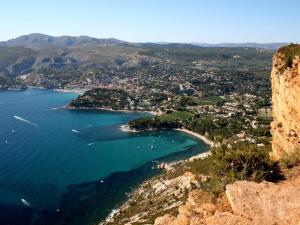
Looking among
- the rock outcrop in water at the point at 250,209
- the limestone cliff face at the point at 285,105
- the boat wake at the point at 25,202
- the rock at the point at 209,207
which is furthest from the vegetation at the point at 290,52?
the boat wake at the point at 25,202

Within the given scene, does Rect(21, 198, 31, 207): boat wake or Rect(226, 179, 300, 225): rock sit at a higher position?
Rect(226, 179, 300, 225): rock

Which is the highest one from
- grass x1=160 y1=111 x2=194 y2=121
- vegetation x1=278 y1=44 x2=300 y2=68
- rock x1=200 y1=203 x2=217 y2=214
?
vegetation x1=278 y1=44 x2=300 y2=68

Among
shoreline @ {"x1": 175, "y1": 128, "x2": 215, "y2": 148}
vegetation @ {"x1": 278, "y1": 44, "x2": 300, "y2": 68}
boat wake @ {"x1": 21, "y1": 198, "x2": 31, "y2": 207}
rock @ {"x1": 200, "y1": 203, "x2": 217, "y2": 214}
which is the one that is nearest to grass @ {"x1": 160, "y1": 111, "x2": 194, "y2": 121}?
shoreline @ {"x1": 175, "y1": 128, "x2": 215, "y2": 148}

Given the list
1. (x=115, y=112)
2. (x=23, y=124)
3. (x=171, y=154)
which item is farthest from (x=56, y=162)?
(x=115, y=112)

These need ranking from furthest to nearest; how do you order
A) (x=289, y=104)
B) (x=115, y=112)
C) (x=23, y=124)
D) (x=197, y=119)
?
(x=115, y=112)
(x=23, y=124)
(x=197, y=119)
(x=289, y=104)

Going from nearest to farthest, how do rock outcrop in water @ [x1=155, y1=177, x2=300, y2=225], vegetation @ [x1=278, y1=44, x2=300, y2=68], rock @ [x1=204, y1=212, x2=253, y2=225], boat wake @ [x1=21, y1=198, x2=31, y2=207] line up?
rock outcrop in water @ [x1=155, y1=177, x2=300, y2=225], rock @ [x1=204, y1=212, x2=253, y2=225], vegetation @ [x1=278, y1=44, x2=300, y2=68], boat wake @ [x1=21, y1=198, x2=31, y2=207]

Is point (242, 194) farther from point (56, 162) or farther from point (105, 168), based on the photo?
point (56, 162)

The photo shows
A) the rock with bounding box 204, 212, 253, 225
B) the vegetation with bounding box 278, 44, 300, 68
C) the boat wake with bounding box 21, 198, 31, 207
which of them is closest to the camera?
the rock with bounding box 204, 212, 253, 225

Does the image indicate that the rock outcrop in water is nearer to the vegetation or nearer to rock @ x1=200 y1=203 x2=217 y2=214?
rock @ x1=200 y1=203 x2=217 y2=214
